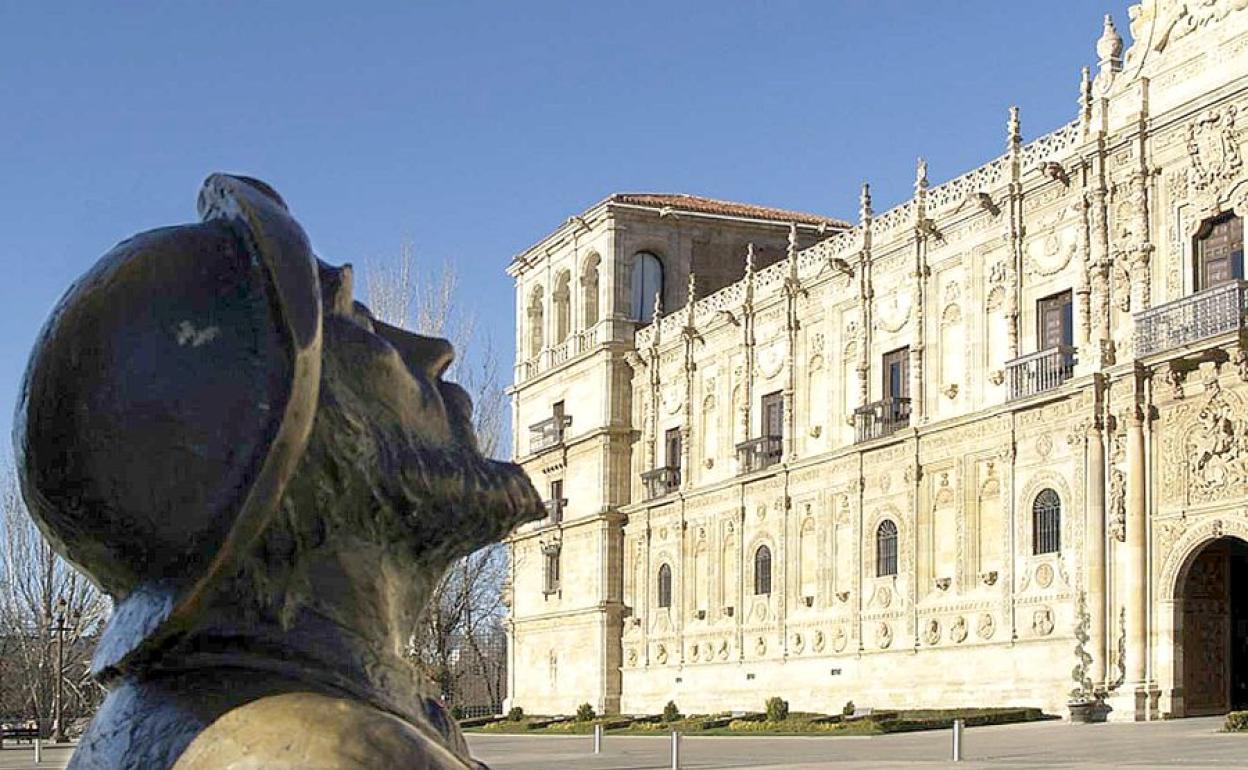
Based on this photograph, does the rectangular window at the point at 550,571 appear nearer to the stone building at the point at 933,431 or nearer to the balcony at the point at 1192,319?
the stone building at the point at 933,431

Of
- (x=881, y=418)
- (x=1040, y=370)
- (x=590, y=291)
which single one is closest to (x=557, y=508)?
(x=590, y=291)

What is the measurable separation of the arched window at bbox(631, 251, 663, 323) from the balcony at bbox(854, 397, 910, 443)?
11.1 metres

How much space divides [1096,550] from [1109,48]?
745 centimetres

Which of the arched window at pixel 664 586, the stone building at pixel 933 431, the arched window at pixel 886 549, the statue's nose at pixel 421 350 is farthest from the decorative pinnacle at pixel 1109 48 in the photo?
the statue's nose at pixel 421 350

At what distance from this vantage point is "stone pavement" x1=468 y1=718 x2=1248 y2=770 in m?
16.7

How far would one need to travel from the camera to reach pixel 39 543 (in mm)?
45969

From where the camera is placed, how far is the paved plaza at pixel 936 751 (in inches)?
659

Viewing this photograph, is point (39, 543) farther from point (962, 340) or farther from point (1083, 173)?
point (1083, 173)

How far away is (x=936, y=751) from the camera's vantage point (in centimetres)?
1983

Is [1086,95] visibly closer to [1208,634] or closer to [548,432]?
[1208,634]

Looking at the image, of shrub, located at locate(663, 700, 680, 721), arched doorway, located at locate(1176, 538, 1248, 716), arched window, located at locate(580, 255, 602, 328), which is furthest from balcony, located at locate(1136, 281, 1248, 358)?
arched window, located at locate(580, 255, 602, 328)

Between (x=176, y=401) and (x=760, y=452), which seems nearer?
(x=176, y=401)

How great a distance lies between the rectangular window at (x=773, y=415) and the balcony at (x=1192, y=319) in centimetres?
1152

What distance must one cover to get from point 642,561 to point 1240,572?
55.9 ft
